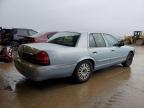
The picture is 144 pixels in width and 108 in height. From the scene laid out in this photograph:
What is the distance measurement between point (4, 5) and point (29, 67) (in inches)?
529

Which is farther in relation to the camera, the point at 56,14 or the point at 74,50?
the point at 56,14

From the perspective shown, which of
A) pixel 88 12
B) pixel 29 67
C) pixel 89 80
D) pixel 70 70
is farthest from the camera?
pixel 88 12

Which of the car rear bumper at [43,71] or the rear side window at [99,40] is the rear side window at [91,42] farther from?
the car rear bumper at [43,71]

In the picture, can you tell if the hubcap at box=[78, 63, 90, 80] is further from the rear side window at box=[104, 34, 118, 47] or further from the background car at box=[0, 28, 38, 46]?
the background car at box=[0, 28, 38, 46]

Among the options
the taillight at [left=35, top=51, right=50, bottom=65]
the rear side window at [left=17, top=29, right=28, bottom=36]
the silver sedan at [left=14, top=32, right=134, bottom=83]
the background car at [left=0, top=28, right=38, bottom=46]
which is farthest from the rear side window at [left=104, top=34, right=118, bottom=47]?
the rear side window at [left=17, top=29, right=28, bottom=36]

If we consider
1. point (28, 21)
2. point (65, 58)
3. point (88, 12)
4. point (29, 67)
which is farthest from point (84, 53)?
point (88, 12)

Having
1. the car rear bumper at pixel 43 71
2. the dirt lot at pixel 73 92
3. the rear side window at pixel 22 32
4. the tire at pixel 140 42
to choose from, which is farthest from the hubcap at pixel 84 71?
the tire at pixel 140 42

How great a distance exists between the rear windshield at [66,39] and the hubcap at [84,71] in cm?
59

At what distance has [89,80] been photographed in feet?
18.6

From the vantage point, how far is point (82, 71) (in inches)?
209

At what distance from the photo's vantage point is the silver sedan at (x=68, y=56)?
15.0 ft

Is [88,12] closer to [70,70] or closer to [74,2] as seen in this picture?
[74,2]

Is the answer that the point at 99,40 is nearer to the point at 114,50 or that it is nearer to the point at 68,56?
the point at 114,50

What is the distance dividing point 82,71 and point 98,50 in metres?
0.78
